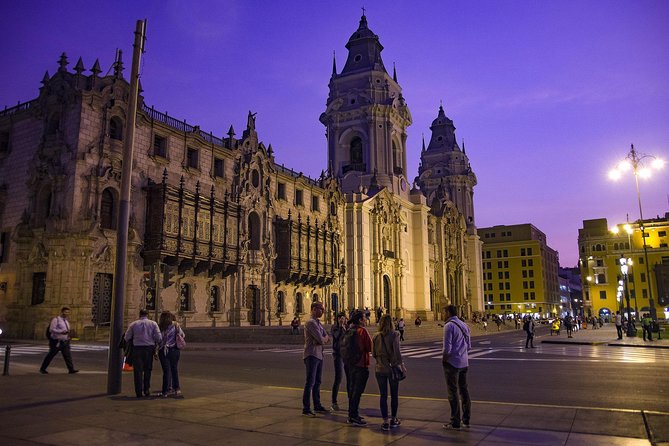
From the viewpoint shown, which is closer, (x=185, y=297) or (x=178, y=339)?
(x=178, y=339)

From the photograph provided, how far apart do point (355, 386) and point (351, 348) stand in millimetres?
621

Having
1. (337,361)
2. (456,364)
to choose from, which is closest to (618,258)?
(337,361)

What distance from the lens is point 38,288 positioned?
3097 cm

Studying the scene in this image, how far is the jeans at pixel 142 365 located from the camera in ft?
36.3

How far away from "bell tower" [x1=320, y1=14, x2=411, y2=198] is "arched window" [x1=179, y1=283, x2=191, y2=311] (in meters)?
29.7

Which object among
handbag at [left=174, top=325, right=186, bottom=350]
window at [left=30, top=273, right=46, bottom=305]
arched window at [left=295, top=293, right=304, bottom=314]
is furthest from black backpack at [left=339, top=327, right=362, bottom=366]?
arched window at [left=295, top=293, right=304, bottom=314]

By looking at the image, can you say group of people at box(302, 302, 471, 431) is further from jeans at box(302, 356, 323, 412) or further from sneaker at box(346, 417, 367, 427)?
jeans at box(302, 356, 323, 412)

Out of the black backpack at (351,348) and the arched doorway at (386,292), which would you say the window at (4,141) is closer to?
the black backpack at (351,348)

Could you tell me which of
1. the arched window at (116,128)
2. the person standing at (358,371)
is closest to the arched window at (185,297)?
the arched window at (116,128)

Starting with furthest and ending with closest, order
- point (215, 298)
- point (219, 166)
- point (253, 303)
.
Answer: point (253, 303)
point (219, 166)
point (215, 298)

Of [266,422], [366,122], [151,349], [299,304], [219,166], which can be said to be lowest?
[266,422]

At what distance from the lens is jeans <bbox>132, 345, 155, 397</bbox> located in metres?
11.1

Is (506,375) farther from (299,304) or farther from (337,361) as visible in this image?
(299,304)

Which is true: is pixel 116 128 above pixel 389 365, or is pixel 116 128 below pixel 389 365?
above
